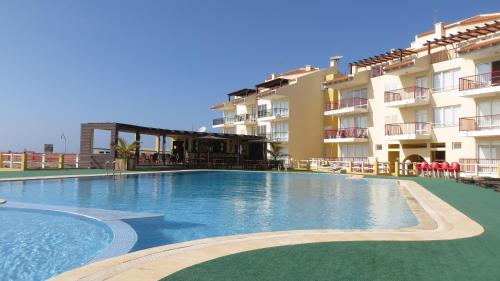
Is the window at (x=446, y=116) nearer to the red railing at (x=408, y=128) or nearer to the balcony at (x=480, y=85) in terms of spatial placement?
the red railing at (x=408, y=128)

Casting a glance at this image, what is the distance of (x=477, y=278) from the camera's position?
4238mm

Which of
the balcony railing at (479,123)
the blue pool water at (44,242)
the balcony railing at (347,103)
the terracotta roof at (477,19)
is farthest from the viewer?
the balcony railing at (347,103)

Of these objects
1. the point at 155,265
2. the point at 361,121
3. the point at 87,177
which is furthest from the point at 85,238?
the point at 361,121

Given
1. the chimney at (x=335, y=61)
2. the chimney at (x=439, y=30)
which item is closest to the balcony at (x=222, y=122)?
the chimney at (x=335, y=61)

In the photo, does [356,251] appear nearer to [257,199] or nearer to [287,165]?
[257,199]

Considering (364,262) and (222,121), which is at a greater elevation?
(222,121)

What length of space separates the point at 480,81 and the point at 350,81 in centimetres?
1185

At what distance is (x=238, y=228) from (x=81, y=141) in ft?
79.7

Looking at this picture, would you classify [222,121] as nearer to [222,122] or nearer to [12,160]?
[222,122]

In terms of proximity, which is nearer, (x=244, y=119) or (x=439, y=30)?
(x=439, y=30)

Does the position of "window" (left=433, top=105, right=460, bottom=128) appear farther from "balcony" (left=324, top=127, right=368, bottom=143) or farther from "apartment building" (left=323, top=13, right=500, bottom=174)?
"balcony" (left=324, top=127, right=368, bottom=143)

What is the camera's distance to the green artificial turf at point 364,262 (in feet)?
14.1

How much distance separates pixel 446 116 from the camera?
28.2 metres

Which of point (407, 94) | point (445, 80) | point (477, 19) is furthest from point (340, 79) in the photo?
point (477, 19)
